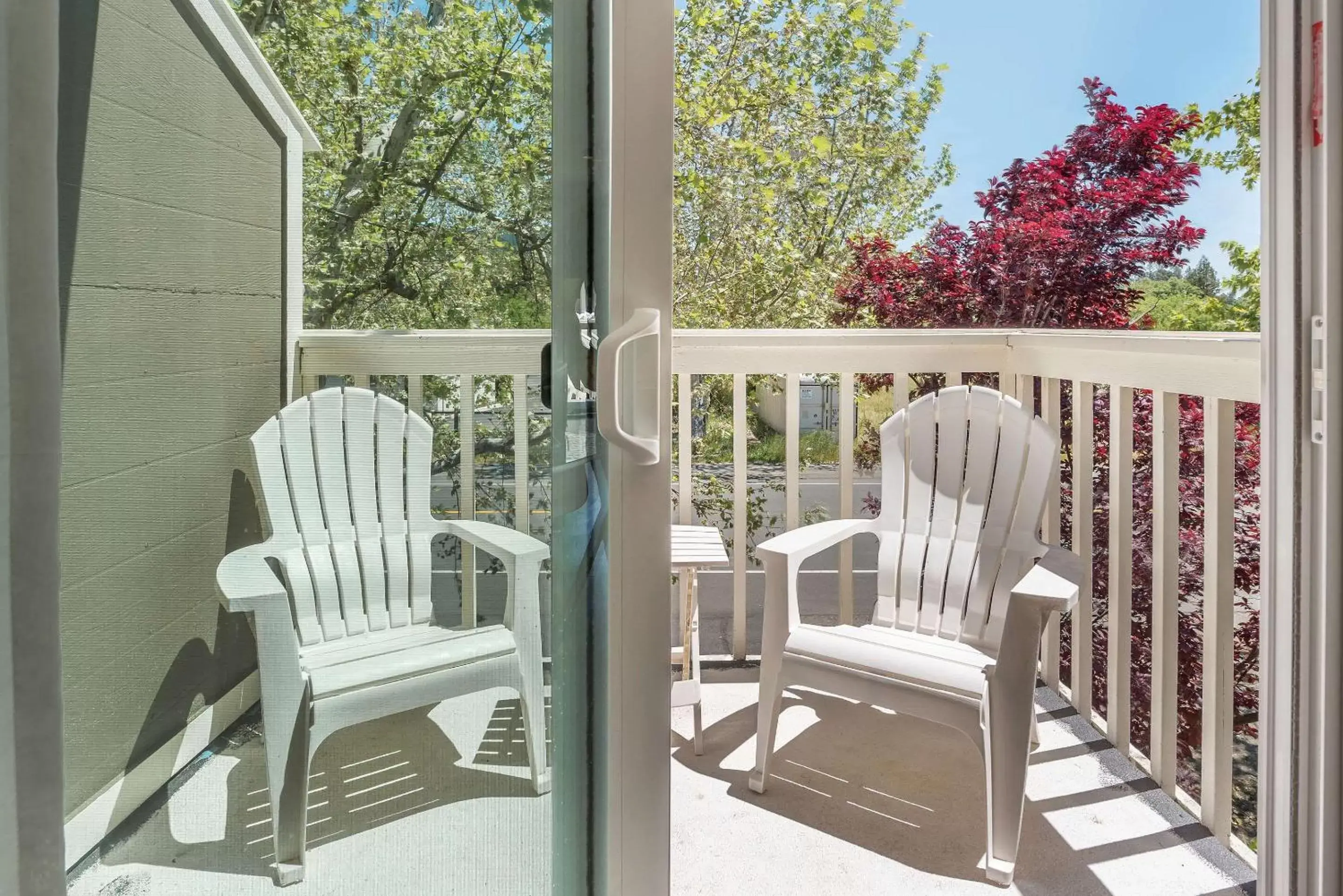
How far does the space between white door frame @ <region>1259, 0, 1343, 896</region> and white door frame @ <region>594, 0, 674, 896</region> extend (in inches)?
35.3

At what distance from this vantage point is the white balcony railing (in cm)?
85

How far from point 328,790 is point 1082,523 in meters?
2.36

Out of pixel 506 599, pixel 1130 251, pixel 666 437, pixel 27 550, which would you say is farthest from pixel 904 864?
pixel 1130 251

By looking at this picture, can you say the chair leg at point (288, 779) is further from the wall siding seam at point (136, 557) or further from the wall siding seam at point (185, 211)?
the wall siding seam at point (185, 211)

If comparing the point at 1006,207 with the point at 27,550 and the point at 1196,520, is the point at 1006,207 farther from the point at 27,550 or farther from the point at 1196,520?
the point at 27,550

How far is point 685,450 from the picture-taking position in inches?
114

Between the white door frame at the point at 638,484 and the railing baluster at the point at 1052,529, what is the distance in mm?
1957

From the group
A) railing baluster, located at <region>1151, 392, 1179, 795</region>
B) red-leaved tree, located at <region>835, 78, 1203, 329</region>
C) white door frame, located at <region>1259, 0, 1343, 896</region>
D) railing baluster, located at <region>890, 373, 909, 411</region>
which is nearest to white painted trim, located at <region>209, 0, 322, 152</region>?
white door frame, located at <region>1259, 0, 1343, 896</region>

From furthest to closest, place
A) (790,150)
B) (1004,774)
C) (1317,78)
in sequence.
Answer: (790,150), (1004,774), (1317,78)

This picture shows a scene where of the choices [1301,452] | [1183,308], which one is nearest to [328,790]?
[1301,452]

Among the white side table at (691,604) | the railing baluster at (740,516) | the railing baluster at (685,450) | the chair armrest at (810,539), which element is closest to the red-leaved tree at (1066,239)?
the railing baluster at (740,516)

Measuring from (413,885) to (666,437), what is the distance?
1.93ft

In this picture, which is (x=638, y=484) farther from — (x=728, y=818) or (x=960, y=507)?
(x=960, y=507)

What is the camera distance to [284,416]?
0.60 meters
